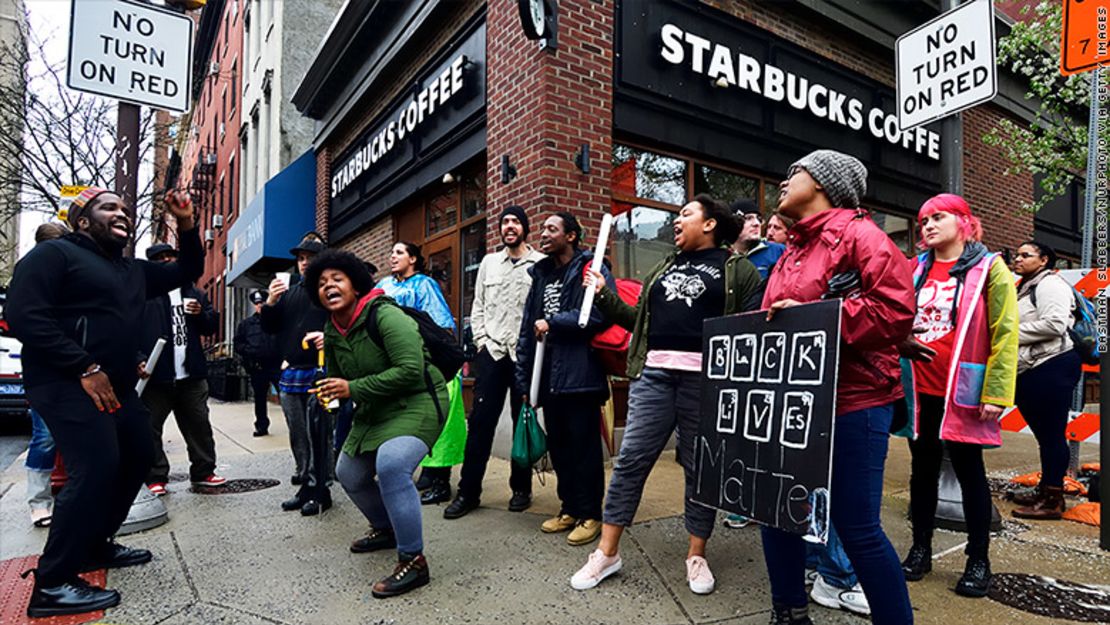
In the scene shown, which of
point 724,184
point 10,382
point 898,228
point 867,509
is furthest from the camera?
point 898,228

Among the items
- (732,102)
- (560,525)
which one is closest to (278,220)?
(732,102)

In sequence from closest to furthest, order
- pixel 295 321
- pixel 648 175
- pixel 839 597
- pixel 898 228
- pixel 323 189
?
1. pixel 839 597
2. pixel 295 321
3. pixel 648 175
4. pixel 898 228
5. pixel 323 189

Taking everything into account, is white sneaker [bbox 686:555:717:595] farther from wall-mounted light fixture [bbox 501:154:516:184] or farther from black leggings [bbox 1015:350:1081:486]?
wall-mounted light fixture [bbox 501:154:516:184]

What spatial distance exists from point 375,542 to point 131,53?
393 centimetres

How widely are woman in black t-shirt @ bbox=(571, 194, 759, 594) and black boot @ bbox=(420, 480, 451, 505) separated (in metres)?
→ 1.84

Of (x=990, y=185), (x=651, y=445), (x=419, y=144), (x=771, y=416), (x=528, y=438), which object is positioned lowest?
(x=528, y=438)

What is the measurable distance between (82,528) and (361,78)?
9490mm

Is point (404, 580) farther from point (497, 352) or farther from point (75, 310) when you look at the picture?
point (75, 310)

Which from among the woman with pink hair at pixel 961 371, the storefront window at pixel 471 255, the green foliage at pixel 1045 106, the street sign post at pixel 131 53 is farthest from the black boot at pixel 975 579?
the green foliage at pixel 1045 106

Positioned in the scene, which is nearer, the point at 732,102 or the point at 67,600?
the point at 67,600

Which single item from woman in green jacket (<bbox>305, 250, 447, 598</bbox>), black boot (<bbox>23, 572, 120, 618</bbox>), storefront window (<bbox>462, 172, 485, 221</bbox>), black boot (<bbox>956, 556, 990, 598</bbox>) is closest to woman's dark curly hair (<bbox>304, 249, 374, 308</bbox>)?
woman in green jacket (<bbox>305, 250, 447, 598</bbox>)

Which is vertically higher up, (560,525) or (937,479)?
(937,479)

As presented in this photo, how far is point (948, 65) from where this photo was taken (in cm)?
491

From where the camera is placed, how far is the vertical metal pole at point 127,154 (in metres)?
5.12
